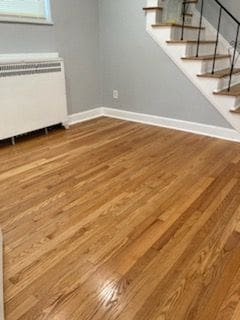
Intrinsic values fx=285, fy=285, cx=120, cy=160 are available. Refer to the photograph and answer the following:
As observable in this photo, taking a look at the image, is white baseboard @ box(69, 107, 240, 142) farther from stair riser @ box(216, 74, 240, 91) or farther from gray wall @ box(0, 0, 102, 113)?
stair riser @ box(216, 74, 240, 91)

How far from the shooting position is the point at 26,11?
3068 millimetres

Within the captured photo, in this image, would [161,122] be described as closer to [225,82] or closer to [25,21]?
[225,82]

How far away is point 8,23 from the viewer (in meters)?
2.90

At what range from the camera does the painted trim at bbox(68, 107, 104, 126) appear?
385 centimetres

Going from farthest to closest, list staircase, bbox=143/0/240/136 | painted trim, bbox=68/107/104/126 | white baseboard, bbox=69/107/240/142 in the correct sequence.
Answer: painted trim, bbox=68/107/104/126 < white baseboard, bbox=69/107/240/142 < staircase, bbox=143/0/240/136

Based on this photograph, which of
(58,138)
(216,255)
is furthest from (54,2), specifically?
(216,255)

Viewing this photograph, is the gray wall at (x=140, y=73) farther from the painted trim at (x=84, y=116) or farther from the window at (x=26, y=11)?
the window at (x=26, y=11)

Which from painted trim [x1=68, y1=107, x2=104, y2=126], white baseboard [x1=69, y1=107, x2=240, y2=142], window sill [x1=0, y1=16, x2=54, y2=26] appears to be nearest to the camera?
window sill [x1=0, y1=16, x2=54, y2=26]

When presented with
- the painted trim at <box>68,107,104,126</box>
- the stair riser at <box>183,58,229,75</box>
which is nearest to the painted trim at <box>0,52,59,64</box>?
the painted trim at <box>68,107,104,126</box>

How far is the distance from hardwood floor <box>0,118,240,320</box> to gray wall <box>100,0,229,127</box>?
2.39 feet

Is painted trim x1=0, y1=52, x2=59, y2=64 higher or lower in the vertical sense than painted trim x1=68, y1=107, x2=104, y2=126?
higher

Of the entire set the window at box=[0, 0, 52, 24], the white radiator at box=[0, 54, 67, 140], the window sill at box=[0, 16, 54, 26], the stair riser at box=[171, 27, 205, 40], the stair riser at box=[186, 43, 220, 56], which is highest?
the window at box=[0, 0, 52, 24]

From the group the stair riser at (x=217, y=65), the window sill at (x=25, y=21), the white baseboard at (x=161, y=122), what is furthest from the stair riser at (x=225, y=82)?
the window sill at (x=25, y=21)

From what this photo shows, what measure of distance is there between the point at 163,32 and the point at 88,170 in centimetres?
197
